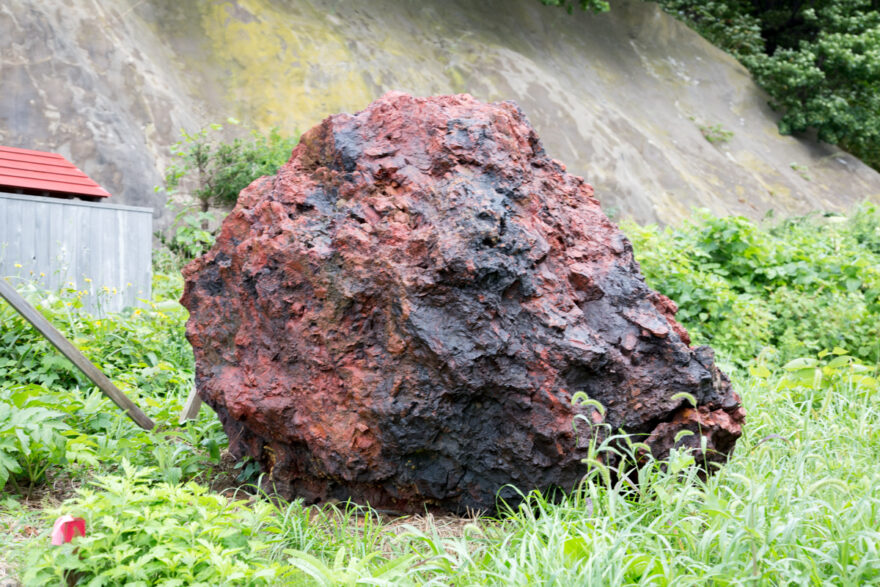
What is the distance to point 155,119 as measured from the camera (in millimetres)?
11281

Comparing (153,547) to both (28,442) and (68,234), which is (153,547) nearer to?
(28,442)

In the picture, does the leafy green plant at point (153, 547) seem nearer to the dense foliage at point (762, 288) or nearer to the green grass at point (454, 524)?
the green grass at point (454, 524)

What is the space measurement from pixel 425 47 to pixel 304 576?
14.8 meters

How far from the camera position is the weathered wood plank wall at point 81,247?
6375 mm

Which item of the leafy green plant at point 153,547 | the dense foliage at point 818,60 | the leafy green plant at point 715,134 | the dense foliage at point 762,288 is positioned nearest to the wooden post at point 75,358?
the leafy green plant at point 153,547

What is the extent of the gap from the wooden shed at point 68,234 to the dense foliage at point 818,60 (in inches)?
504

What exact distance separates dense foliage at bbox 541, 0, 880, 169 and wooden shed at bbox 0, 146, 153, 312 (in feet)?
42.0

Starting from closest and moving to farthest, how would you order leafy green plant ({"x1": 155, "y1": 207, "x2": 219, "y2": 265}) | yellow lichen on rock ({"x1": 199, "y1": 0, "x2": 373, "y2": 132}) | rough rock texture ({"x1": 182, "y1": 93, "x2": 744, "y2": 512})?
rough rock texture ({"x1": 182, "y1": 93, "x2": 744, "y2": 512}) → leafy green plant ({"x1": 155, "y1": 207, "x2": 219, "y2": 265}) → yellow lichen on rock ({"x1": 199, "y1": 0, "x2": 373, "y2": 132})

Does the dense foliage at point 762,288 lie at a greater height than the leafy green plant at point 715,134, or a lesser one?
lesser

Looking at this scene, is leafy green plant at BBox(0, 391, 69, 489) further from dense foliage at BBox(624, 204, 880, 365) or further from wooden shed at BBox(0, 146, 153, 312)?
dense foliage at BBox(624, 204, 880, 365)

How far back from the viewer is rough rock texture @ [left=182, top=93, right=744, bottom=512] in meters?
2.80

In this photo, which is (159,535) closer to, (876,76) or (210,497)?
(210,497)

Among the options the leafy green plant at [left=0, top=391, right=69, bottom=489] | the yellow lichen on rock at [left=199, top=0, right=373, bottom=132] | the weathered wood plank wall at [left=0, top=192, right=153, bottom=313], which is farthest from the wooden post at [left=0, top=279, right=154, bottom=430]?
the yellow lichen on rock at [left=199, top=0, right=373, bottom=132]

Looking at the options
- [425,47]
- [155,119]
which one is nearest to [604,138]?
[425,47]
